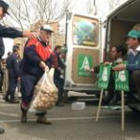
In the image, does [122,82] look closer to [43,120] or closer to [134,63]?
[134,63]

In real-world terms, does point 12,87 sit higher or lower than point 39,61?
lower

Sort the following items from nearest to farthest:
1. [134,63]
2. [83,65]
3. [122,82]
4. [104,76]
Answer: [134,63]
[122,82]
[104,76]
[83,65]

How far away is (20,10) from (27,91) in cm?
2459

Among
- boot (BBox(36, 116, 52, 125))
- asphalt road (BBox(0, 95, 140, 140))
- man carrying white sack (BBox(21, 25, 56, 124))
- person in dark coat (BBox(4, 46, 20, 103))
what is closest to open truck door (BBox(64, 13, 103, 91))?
asphalt road (BBox(0, 95, 140, 140))

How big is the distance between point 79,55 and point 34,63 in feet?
10.1

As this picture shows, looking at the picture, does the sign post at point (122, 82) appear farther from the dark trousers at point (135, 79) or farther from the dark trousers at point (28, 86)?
the dark trousers at point (28, 86)

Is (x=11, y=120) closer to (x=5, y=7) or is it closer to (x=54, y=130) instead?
(x=54, y=130)

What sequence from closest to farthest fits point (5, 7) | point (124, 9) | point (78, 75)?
point (5, 7), point (124, 9), point (78, 75)

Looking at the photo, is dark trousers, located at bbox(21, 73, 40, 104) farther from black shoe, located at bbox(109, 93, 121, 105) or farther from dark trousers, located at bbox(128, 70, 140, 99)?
black shoe, located at bbox(109, 93, 121, 105)

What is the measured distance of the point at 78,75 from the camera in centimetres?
1064

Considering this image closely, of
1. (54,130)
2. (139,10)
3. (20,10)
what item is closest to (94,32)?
(139,10)

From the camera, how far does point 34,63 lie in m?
7.68

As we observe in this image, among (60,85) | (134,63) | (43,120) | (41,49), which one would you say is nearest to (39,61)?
(41,49)

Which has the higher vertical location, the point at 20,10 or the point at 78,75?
the point at 20,10
